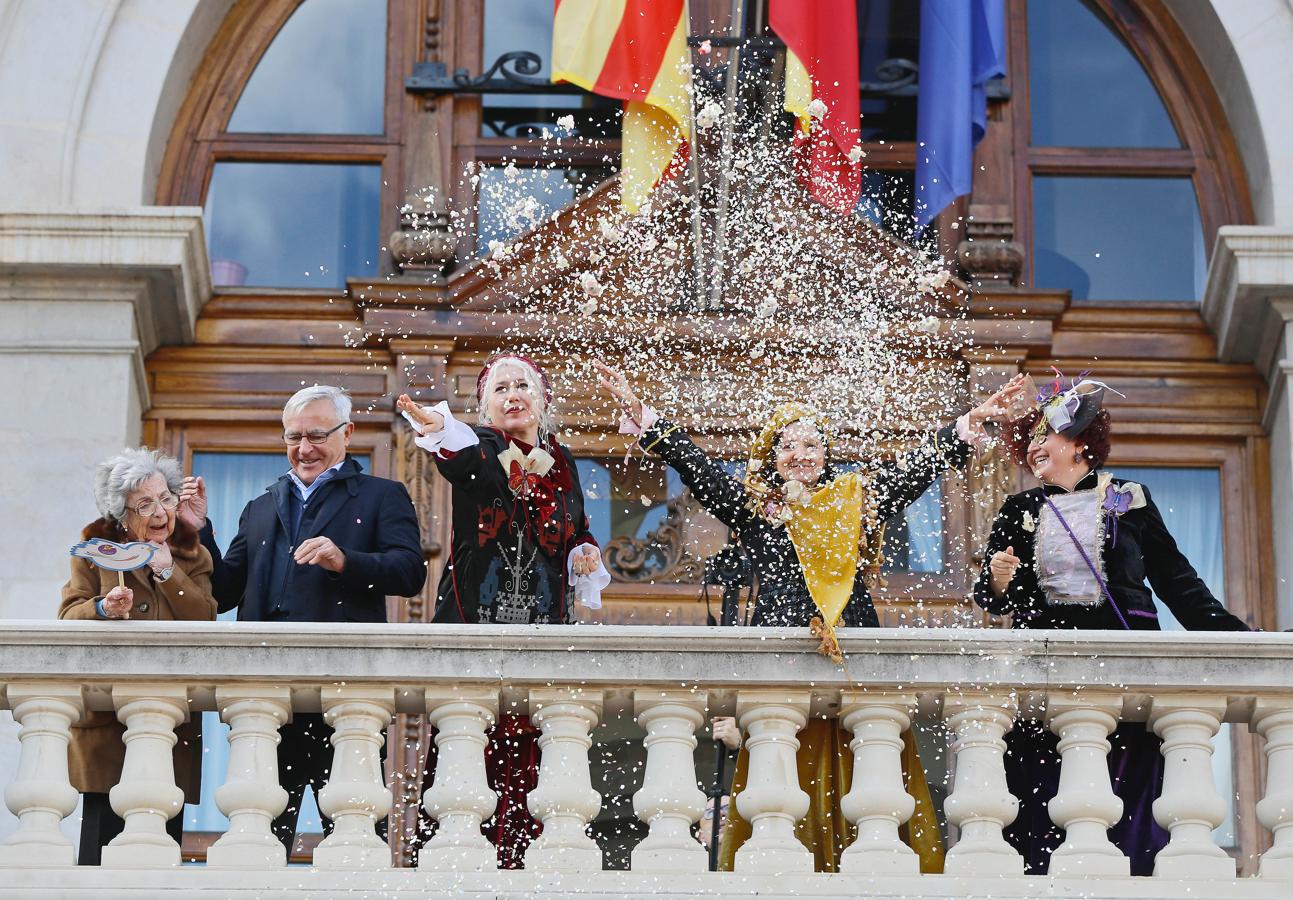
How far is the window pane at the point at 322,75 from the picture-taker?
15047mm

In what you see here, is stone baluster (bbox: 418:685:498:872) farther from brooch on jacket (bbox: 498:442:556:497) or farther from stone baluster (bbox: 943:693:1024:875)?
stone baluster (bbox: 943:693:1024:875)

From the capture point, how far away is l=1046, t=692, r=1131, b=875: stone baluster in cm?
998

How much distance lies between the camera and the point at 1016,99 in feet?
49.6

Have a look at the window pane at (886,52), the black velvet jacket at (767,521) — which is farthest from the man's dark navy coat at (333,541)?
the window pane at (886,52)

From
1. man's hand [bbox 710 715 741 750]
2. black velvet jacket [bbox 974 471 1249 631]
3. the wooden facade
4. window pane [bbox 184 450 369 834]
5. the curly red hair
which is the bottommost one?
man's hand [bbox 710 715 741 750]

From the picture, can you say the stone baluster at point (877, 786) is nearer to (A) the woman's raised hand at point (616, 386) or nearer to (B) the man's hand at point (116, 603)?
(A) the woman's raised hand at point (616, 386)

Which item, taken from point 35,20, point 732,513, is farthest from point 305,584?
point 35,20

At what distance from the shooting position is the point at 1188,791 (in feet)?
33.1

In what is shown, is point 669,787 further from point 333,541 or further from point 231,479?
point 231,479

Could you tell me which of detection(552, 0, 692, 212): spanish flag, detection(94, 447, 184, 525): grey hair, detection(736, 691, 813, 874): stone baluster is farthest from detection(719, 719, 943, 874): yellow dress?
detection(552, 0, 692, 212): spanish flag

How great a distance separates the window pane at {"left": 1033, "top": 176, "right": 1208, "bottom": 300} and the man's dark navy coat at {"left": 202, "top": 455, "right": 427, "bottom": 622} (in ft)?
15.5

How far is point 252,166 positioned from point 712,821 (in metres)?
4.78

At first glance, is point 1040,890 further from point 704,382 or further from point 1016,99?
point 1016,99

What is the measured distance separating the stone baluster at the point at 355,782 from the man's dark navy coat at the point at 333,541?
64 cm
